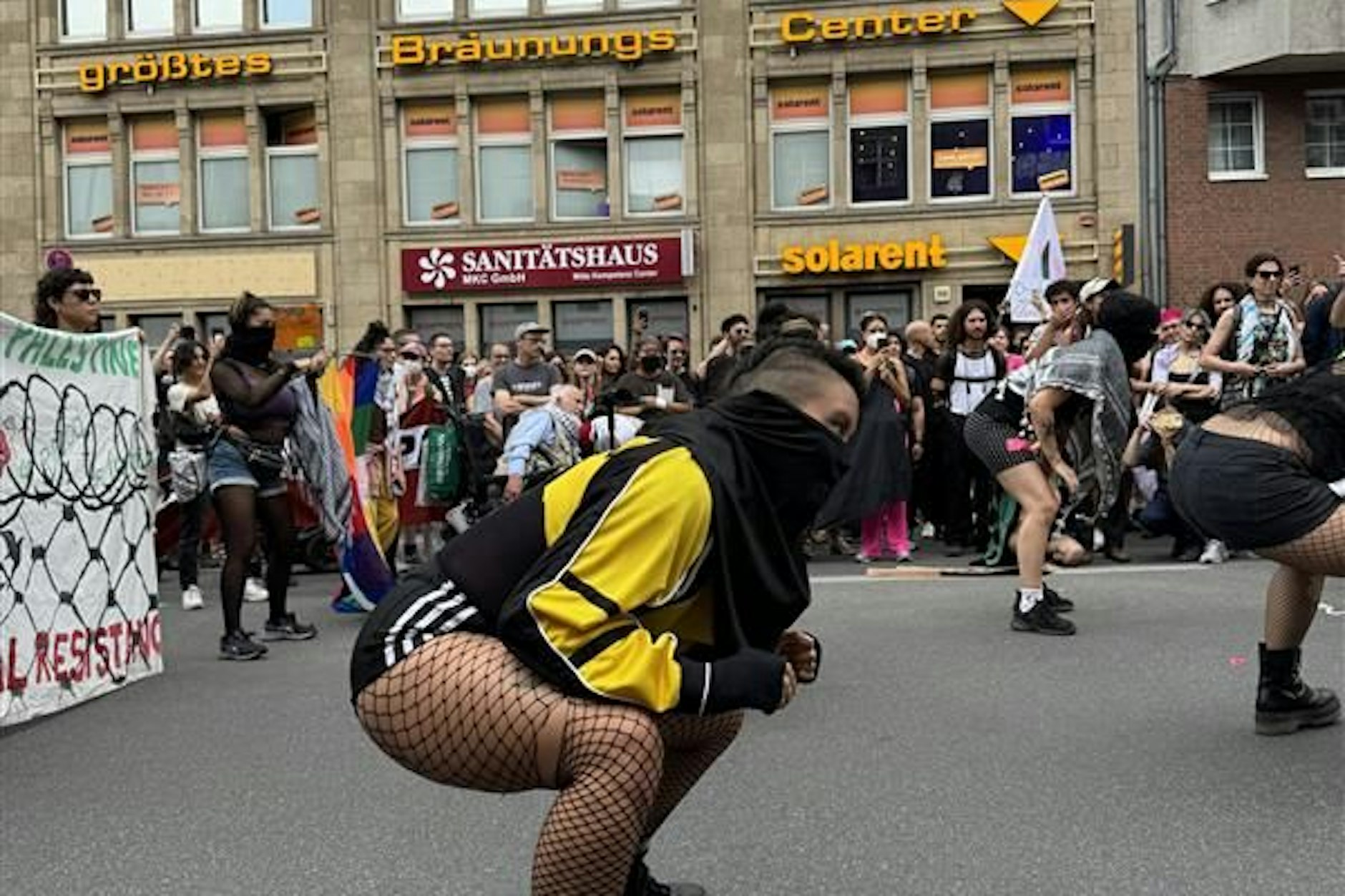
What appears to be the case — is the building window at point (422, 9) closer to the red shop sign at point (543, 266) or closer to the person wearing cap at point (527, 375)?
the red shop sign at point (543, 266)

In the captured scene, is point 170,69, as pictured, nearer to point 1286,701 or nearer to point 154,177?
point 154,177

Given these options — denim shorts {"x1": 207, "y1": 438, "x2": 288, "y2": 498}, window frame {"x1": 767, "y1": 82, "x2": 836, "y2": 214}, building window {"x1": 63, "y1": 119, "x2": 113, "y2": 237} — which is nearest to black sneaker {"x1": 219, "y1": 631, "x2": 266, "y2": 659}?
denim shorts {"x1": 207, "y1": 438, "x2": 288, "y2": 498}

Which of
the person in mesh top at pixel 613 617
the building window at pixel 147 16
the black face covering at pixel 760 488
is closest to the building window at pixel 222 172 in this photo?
the building window at pixel 147 16

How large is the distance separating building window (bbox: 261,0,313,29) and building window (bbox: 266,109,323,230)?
5.10 feet

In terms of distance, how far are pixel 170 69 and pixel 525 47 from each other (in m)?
6.49

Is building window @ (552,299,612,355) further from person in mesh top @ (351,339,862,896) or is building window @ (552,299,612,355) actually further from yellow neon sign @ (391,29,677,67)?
person in mesh top @ (351,339,862,896)

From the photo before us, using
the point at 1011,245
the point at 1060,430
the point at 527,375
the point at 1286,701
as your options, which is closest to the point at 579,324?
the point at 1011,245

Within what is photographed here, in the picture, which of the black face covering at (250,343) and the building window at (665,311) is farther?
the building window at (665,311)

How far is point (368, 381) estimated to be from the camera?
8906 mm

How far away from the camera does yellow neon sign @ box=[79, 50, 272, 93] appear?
86.0ft

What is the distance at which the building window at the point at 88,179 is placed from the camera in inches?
1071

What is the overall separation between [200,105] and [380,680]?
1022 inches

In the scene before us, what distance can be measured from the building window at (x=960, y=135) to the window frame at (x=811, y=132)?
1667 mm

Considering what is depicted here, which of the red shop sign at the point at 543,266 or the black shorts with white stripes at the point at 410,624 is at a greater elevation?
the red shop sign at the point at 543,266
